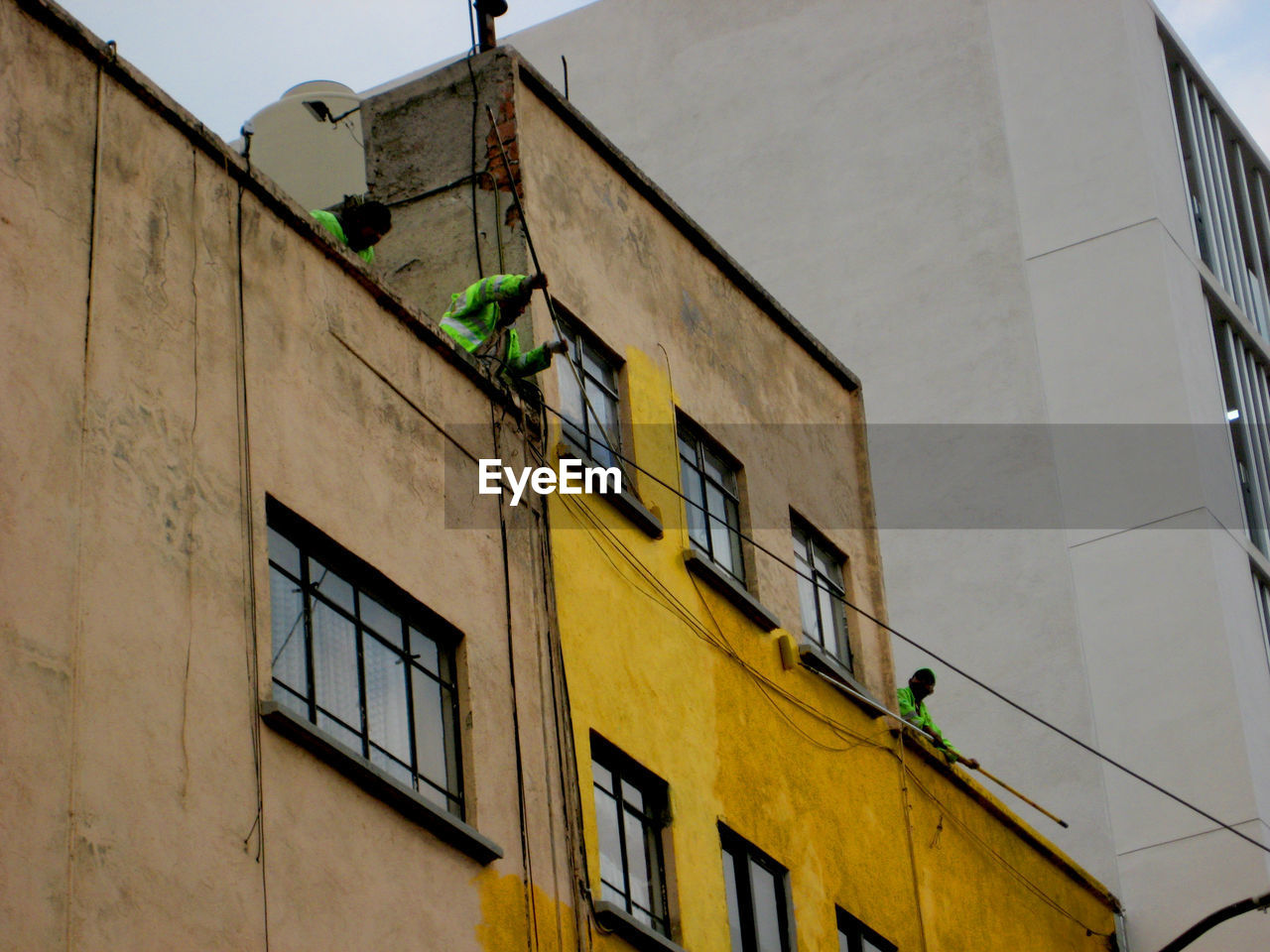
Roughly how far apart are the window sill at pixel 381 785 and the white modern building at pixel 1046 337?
656 inches

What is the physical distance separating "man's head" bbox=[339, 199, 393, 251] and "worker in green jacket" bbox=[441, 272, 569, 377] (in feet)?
3.33

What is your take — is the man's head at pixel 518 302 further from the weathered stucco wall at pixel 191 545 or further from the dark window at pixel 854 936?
the dark window at pixel 854 936

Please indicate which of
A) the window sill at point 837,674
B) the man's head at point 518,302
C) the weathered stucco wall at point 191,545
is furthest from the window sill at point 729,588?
the weathered stucco wall at point 191,545

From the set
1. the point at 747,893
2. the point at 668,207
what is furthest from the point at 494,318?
the point at 747,893

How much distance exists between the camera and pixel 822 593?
899 inches

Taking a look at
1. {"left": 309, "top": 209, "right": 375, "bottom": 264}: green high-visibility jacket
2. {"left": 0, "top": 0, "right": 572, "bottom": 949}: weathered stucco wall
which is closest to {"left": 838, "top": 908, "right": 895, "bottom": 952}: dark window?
{"left": 0, "top": 0, "right": 572, "bottom": 949}: weathered stucco wall

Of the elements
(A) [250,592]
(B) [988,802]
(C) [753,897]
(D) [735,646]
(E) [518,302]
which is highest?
(E) [518,302]

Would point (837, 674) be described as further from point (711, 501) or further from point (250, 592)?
point (250, 592)

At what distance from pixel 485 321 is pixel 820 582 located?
20.8ft

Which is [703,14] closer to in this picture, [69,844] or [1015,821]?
[1015,821]

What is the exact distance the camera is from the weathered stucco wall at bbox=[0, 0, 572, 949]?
39.0 feet

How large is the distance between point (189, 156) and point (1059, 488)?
66.3 feet

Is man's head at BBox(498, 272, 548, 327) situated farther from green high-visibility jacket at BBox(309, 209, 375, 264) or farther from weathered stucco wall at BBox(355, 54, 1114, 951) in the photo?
green high-visibility jacket at BBox(309, 209, 375, 264)

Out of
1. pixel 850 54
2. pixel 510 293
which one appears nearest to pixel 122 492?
pixel 510 293
